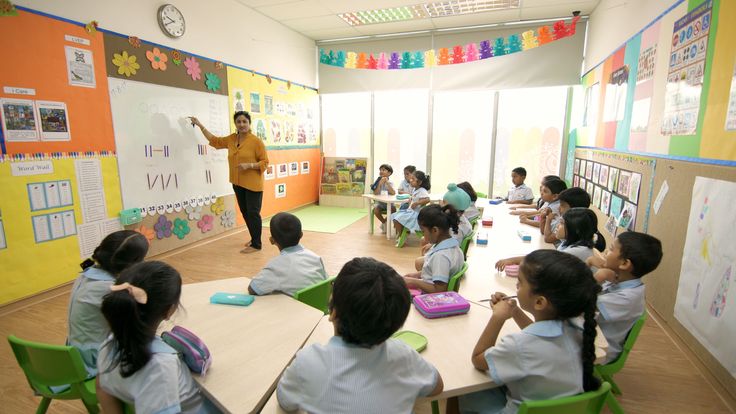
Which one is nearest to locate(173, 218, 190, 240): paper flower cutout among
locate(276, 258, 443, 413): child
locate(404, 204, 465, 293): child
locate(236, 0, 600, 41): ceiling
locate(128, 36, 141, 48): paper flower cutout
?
locate(128, 36, 141, 48): paper flower cutout

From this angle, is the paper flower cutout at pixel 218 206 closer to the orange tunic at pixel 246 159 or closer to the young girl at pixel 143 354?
the orange tunic at pixel 246 159

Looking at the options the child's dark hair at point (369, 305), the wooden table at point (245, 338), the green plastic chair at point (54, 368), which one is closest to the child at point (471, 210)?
A: the wooden table at point (245, 338)

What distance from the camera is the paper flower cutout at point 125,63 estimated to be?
12.1ft

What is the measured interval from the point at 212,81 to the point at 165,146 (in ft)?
3.72

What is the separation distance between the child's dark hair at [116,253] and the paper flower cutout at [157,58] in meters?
3.15

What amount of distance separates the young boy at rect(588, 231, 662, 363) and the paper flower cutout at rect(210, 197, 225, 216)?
4.57m

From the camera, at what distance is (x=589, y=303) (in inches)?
45.8

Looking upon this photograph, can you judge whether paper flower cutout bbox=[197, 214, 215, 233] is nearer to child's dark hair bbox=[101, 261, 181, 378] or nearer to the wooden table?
the wooden table

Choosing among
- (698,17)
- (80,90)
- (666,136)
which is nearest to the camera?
(698,17)

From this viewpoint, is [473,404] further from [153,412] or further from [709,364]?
[709,364]

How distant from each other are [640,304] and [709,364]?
1.04 meters

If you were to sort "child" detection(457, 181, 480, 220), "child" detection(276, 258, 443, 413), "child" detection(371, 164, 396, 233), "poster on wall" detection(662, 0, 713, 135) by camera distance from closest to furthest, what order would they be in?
"child" detection(276, 258, 443, 413)
"poster on wall" detection(662, 0, 713, 135)
"child" detection(457, 181, 480, 220)
"child" detection(371, 164, 396, 233)

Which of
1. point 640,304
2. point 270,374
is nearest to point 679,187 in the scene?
point 640,304

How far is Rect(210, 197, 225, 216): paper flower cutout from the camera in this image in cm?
506
